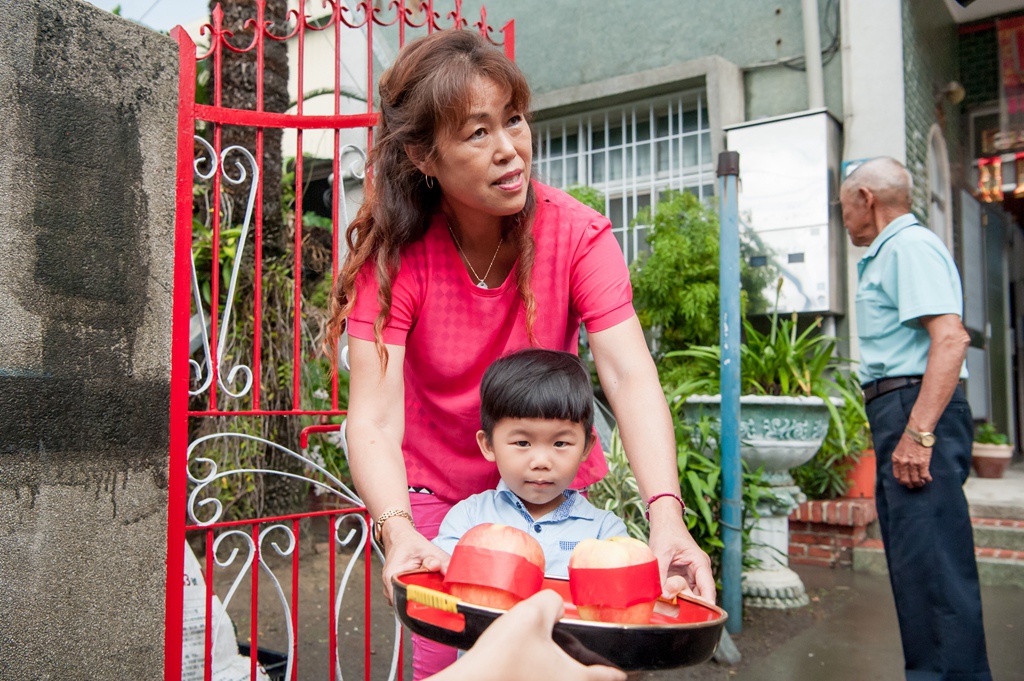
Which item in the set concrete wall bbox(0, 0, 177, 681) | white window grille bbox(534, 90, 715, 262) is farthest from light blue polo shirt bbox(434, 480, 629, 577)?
white window grille bbox(534, 90, 715, 262)

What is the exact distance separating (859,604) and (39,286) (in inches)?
161

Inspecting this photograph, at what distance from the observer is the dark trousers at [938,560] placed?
109 inches

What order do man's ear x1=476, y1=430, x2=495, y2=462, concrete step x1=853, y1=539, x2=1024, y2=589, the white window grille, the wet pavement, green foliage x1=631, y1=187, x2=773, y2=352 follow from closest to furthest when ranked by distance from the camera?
man's ear x1=476, y1=430, x2=495, y2=462
the wet pavement
concrete step x1=853, y1=539, x2=1024, y2=589
green foliage x1=631, y1=187, x2=773, y2=352
the white window grille

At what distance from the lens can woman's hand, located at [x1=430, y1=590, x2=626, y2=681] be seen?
0.88 meters

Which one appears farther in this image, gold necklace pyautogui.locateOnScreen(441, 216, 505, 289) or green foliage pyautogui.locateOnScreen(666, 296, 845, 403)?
green foliage pyautogui.locateOnScreen(666, 296, 845, 403)

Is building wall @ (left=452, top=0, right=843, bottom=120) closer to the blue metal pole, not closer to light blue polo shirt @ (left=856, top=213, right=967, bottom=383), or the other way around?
the blue metal pole

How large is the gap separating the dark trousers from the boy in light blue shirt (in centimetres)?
160

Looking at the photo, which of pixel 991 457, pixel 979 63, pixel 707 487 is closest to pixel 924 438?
pixel 707 487

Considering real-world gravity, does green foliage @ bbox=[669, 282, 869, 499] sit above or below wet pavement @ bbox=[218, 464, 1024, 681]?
above

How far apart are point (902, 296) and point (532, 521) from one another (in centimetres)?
193

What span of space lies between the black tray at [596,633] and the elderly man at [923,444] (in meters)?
2.08

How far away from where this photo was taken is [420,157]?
179 centimetres

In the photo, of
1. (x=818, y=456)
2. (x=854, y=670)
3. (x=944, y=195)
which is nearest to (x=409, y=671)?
(x=854, y=670)

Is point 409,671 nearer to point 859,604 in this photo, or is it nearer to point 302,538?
point 302,538
